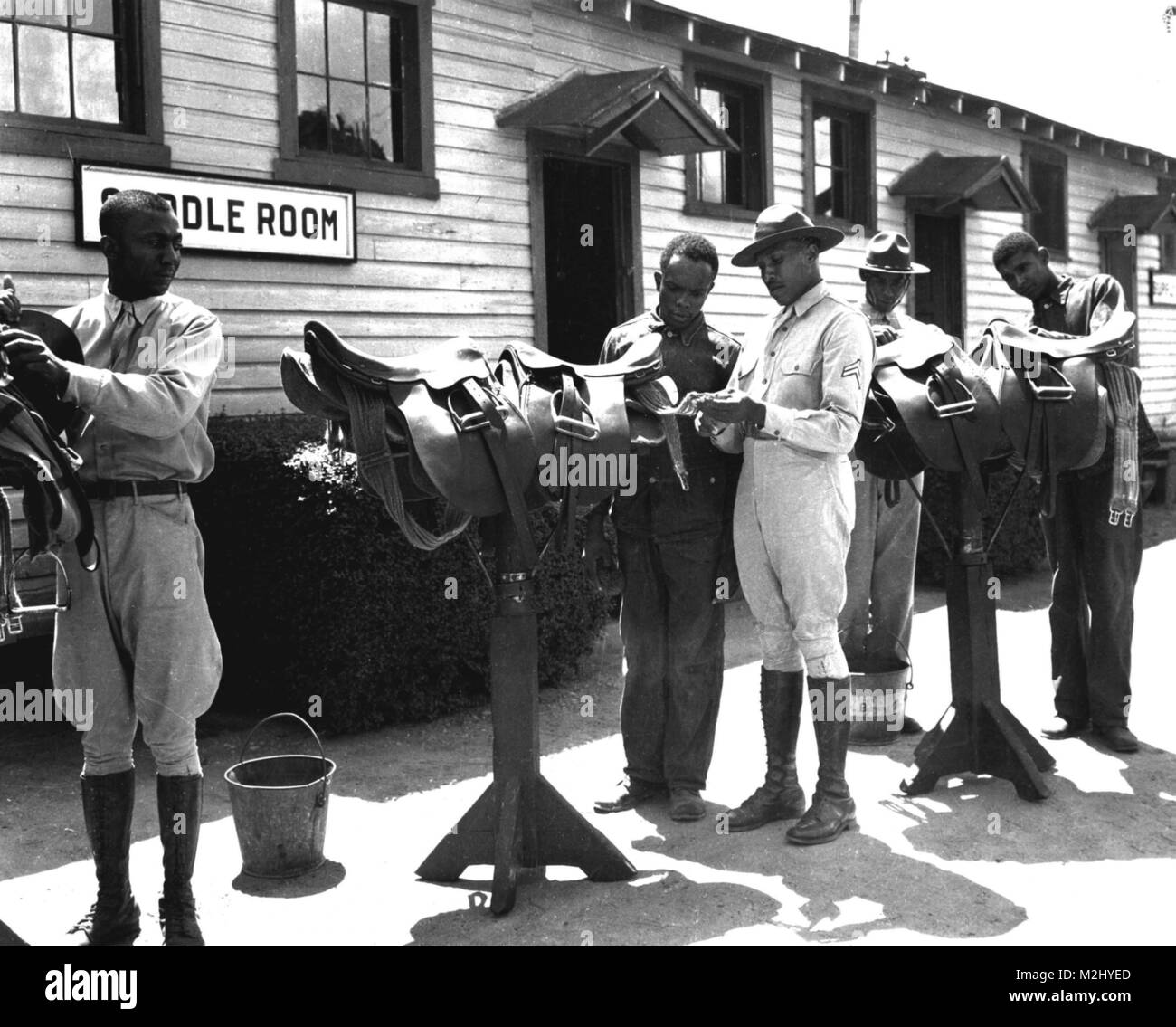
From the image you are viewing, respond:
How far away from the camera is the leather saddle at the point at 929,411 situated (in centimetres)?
482

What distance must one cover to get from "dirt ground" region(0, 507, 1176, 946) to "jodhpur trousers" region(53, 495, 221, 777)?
0.64 m

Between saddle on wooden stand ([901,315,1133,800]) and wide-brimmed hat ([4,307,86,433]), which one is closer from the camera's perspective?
wide-brimmed hat ([4,307,86,433])

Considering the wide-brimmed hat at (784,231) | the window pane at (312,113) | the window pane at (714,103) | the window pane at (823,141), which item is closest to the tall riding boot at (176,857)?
the wide-brimmed hat at (784,231)

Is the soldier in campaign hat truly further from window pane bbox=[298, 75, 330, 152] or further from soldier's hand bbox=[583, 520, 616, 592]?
window pane bbox=[298, 75, 330, 152]

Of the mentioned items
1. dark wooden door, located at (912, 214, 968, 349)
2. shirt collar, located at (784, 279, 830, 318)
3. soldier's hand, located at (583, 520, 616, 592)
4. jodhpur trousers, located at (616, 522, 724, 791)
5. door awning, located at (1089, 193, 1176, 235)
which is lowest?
jodhpur trousers, located at (616, 522, 724, 791)

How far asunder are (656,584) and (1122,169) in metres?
14.0

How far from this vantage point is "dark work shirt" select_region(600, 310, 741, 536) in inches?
192

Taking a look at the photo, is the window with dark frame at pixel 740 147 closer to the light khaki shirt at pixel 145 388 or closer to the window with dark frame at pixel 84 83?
the window with dark frame at pixel 84 83

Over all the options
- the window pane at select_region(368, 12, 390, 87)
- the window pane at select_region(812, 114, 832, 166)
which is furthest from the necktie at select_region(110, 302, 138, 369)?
the window pane at select_region(812, 114, 832, 166)

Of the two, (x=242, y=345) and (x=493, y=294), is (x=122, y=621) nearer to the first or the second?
(x=242, y=345)

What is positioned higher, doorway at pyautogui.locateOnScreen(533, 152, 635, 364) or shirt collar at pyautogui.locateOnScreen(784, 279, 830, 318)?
doorway at pyautogui.locateOnScreen(533, 152, 635, 364)

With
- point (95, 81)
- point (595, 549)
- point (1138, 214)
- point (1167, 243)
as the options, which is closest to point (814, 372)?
point (595, 549)

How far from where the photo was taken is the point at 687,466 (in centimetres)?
489

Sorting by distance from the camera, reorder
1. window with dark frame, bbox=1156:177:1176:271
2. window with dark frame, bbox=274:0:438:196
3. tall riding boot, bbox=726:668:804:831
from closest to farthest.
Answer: tall riding boot, bbox=726:668:804:831, window with dark frame, bbox=274:0:438:196, window with dark frame, bbox=1156:177:1176:271
